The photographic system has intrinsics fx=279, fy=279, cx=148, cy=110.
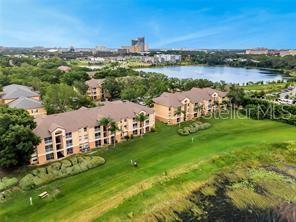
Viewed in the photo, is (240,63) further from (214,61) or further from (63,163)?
(63,163)

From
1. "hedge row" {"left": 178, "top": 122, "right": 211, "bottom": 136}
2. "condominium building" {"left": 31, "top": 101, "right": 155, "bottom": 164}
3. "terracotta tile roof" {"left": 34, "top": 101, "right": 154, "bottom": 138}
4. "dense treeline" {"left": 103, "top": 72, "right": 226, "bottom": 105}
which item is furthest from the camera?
"dense treeline" {"left": 103, "top": 72, "right": 226, "bottom": 105}

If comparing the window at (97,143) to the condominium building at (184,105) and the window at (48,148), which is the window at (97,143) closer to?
the window at (48,148)

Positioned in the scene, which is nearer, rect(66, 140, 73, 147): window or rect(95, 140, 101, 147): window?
rect(66, 140, 73, 147): window

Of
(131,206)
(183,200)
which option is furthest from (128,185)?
(183,200)

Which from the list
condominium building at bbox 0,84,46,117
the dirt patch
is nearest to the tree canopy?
the dirt patch

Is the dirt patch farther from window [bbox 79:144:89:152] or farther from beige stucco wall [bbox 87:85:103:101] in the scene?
beige stucco wall [bbox 87:85:103:101]

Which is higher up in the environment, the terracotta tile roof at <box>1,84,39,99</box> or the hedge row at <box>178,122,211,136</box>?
the terracotta tile roof at <box>1,84,39,99</box>
